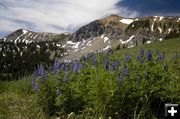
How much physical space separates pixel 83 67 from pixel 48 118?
152cm

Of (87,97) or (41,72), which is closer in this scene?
(87,97)

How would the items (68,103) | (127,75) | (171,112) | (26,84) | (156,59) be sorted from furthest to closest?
(26,84) < (68,103) < (156,59) < (127,75) < (171,112)

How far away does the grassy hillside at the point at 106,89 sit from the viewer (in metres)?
7.49

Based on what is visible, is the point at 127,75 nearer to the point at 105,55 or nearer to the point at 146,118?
the point at 146,118

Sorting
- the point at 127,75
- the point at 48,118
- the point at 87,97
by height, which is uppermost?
the point at 127,75

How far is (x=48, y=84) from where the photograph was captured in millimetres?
9305

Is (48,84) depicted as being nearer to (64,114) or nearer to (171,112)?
(64,114)

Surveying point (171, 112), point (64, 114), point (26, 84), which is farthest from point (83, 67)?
point (171, 112)

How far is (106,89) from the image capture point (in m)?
7.37

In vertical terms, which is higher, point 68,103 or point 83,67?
point 83,67

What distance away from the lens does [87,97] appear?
8031 millimetres

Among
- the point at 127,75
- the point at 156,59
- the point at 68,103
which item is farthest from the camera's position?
the point at 68,103

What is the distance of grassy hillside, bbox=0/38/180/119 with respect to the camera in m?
7.49

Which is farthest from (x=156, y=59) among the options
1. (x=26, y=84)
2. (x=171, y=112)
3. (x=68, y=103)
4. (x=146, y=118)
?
(x=26, y=84)
